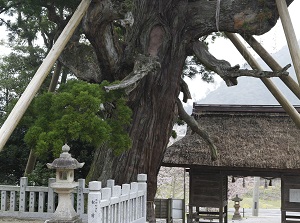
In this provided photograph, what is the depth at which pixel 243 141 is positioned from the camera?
15070mm

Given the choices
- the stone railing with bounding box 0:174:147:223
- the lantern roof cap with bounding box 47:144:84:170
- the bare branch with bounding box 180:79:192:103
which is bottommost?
the stone railing with bounding box 0:174:147:223

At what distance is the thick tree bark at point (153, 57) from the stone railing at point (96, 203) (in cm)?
114

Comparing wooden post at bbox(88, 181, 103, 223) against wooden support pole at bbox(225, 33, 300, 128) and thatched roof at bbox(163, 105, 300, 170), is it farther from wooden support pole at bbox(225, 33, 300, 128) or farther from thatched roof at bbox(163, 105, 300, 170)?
thatched roof at bbox(163, 105, 300, 170)

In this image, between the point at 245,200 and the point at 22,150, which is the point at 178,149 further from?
the point at 245,200

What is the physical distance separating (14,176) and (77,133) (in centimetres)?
834

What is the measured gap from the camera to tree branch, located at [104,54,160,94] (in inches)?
366

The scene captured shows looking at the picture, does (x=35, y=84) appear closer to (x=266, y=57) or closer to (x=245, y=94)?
(x=266, y=57)

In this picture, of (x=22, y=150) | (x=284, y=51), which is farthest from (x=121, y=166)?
(x=284, y=51)

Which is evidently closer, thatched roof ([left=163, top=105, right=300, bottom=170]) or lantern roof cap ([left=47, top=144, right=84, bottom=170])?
lantern roof cap ([left=47, top=144, right=84, bottom=170])

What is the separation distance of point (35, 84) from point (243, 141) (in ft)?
26.7

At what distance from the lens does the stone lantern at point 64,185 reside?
842 centimetres

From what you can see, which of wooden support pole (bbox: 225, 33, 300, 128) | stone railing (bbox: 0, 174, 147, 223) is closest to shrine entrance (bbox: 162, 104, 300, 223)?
wooden support pole (bbox: 225, 33, 300, 128)

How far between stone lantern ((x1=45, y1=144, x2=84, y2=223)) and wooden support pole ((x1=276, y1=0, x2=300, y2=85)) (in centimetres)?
394

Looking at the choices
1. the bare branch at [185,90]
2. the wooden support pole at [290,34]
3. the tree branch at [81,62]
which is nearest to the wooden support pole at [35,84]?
the tree branch at [81,62]
